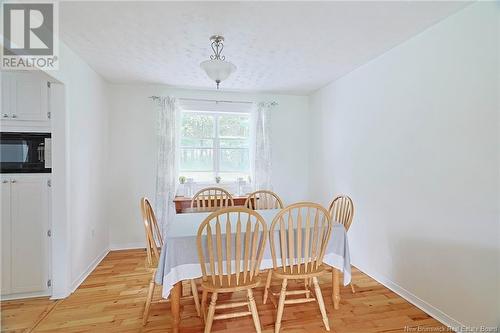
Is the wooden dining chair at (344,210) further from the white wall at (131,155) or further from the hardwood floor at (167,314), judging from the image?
the white wall at (131,155)

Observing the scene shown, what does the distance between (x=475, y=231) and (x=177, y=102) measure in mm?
3780

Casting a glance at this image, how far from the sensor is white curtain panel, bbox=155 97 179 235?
12.3ft

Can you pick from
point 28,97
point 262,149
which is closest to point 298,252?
point 262,149

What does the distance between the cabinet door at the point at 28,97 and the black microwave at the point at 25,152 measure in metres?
0.18

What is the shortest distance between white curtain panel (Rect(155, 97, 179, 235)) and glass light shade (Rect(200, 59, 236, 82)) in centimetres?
186

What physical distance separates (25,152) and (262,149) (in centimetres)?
294

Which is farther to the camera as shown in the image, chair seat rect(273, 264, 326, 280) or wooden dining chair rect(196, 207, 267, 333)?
chair seat rect(273, 264, 326, 280)

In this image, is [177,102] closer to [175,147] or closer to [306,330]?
[175,147]

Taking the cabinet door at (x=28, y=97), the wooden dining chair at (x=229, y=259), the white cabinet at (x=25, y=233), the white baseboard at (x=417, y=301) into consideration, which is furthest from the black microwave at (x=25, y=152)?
the white baseboard at (x=417, y=301)

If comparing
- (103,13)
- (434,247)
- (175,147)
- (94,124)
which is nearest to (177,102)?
(175,147)

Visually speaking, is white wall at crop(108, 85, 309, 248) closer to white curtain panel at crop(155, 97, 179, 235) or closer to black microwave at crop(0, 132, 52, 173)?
white curtain panel at crop(155, 97, 179, 235)

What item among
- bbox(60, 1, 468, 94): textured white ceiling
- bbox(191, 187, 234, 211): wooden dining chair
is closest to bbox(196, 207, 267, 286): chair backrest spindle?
bbox(191, 187, 234, 211): wooden dining chair

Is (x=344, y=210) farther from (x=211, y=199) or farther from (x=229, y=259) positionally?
(x=211, y=199)

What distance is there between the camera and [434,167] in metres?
2.13
